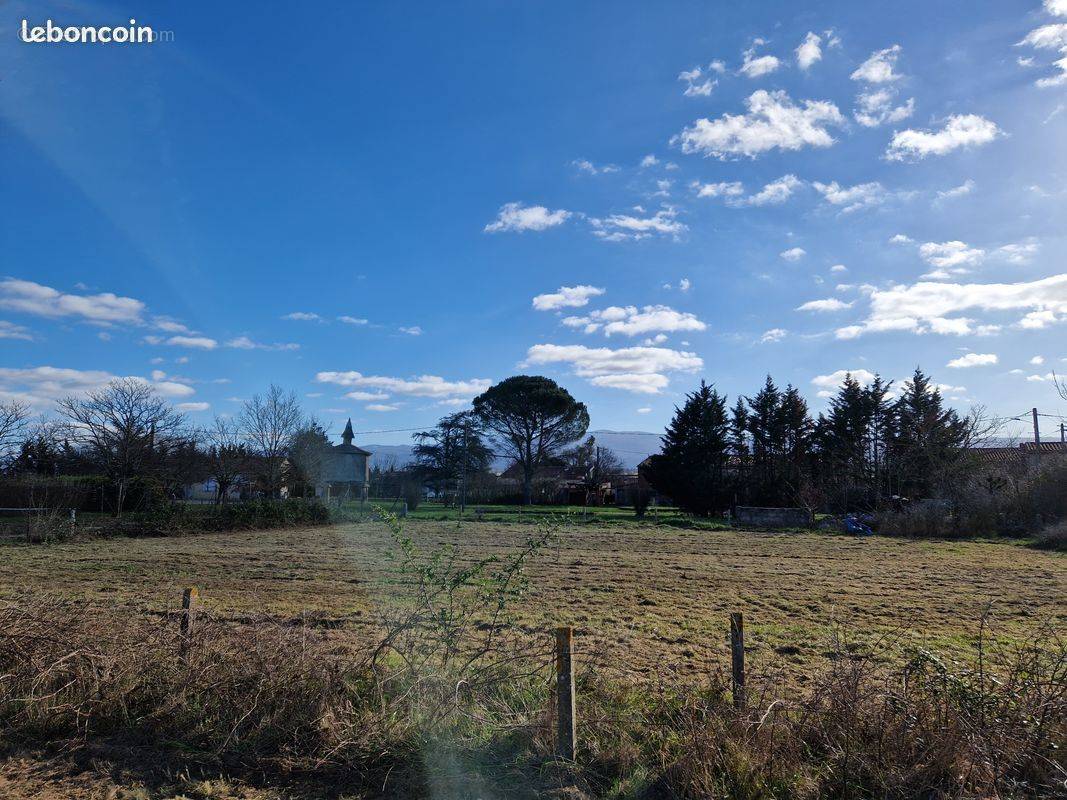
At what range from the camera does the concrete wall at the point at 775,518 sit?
3244 centimetres

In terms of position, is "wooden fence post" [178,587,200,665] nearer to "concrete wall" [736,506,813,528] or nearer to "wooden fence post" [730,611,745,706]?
"wooden fence post" [730,611,745,706]

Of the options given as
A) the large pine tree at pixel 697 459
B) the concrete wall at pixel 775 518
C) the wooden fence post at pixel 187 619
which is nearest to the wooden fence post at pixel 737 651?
the wooden fence post at pixel 187 619

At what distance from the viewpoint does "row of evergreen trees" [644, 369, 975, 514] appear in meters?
37.3

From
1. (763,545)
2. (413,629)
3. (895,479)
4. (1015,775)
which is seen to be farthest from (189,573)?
(895,479)

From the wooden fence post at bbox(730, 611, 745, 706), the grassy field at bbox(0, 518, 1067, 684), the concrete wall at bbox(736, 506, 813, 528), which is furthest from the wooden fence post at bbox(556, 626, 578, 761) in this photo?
the concrete wall at bbox(736, 506, 813, 528)

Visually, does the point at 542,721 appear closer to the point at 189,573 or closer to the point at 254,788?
the point at 254,788

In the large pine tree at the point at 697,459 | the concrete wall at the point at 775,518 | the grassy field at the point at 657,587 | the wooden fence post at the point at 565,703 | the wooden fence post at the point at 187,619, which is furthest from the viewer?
the large pine tree at the point at 697,459

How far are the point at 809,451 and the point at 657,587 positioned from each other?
35.9 m

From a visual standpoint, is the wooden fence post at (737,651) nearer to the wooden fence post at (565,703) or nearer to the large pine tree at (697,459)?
the wooden fence post at (565,703)

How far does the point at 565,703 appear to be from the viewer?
13.2 ft

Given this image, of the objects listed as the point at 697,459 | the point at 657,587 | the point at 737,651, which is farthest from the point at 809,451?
the point at 737,651

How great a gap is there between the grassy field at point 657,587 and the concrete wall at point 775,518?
30.7ft

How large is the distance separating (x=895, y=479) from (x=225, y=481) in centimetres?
3754

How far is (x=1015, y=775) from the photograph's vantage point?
3.34 metres
